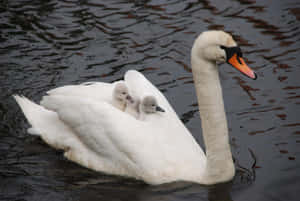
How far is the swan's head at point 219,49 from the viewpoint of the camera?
566 cm

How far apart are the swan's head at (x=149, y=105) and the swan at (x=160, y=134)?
3.5 inches

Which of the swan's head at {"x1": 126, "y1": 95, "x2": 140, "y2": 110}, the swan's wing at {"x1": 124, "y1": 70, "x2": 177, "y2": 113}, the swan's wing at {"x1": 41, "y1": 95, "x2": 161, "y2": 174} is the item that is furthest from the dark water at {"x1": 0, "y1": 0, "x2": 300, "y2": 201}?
the swan's head at {"x1": 126, "y1": 95, "x2": 140, "y2": 110}

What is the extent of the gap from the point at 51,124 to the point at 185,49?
333 centimetres

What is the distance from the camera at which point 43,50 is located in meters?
9.91

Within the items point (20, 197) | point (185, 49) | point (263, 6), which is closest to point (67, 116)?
point (20, 197)

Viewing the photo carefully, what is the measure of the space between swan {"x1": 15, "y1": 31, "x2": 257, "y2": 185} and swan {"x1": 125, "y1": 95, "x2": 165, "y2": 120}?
9cm

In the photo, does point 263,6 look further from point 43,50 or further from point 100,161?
point 100,161

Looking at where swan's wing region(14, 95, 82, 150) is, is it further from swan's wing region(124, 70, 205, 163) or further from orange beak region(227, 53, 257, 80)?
orange beak region(227, 53, 257, 80)

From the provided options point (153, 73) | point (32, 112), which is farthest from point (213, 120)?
point (153, 73)

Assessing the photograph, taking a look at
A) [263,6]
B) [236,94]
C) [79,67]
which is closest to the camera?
[236,94]

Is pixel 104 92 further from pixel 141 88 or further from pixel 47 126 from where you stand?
pixel 47 126

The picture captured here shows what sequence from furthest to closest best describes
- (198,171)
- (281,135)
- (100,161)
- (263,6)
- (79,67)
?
(263,6), (79,67), (281,135), (100,161), (198,171)

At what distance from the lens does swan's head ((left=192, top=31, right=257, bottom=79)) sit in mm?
5660

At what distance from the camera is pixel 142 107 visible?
7062 mm
